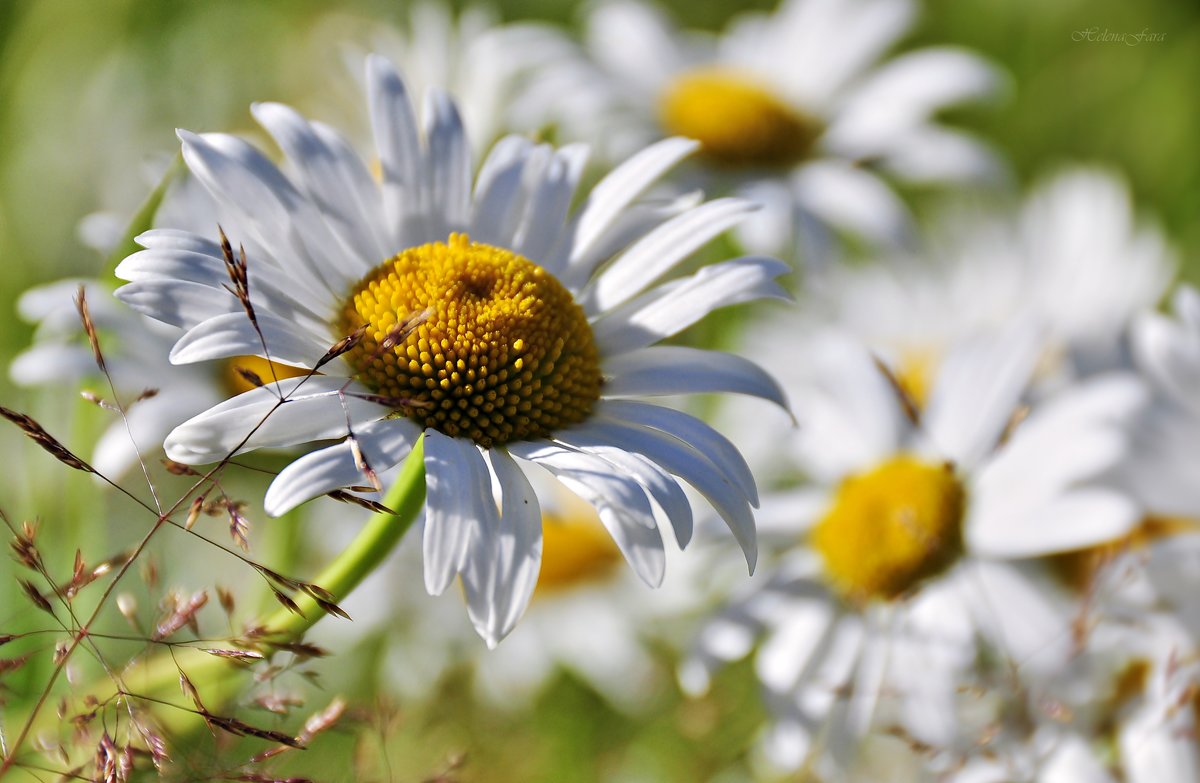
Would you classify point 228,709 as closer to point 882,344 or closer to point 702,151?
point 702,151

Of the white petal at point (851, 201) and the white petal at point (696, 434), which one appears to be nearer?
the white petal at point (696, 434)

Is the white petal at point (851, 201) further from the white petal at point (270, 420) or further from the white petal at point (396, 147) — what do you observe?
the white petal at point (270, 420)

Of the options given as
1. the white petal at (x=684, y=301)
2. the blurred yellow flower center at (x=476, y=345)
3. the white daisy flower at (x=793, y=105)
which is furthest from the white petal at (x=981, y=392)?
the blurred yellow flower center at (x=476, y=345)

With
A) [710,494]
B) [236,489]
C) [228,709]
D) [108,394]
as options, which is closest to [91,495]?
[108,394]

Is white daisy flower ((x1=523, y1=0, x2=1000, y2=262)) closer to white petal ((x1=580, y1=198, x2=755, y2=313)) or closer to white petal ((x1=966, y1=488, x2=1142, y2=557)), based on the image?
white petal ((x1=966, y1=488, x2=1142, y2=557))

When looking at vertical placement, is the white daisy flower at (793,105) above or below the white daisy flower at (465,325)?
below

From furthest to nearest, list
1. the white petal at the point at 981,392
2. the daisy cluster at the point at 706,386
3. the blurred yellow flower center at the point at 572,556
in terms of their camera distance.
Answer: the blurred yellow flower center at the point at 572,556
the white petal at the point at 981,392
the daisy cluster at the point at 706,386

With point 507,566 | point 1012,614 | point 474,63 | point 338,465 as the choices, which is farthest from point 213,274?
point 474,63
